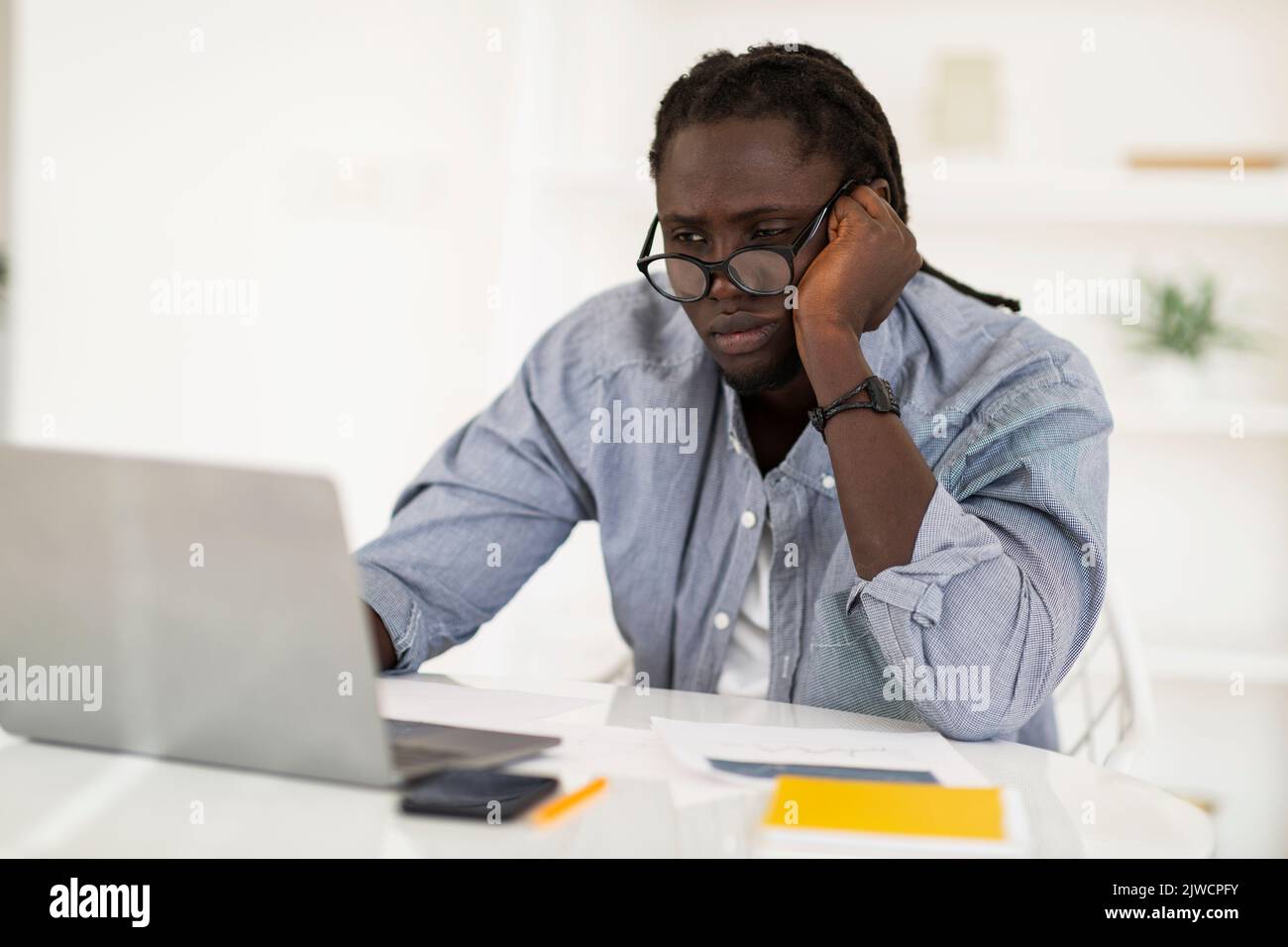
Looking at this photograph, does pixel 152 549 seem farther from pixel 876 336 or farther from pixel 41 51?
pixel 41 51

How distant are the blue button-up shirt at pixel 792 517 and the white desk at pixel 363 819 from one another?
0.58 feet

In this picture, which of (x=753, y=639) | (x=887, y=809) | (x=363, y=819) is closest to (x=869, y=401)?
(x=753, y=639)

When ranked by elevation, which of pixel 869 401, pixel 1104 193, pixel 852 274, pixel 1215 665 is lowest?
pixel 1215 665

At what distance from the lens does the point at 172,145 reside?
268 cm

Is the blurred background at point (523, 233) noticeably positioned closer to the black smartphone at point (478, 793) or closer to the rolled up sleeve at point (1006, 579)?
the rolled up sleeve at point (1006, 579)

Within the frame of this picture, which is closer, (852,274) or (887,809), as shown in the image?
(887,809)

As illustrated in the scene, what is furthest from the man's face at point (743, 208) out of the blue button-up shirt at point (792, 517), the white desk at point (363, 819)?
the white desk at point (363, 819)

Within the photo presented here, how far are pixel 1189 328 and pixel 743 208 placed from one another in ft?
4.86

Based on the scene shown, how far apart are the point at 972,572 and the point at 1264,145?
74.5 inches

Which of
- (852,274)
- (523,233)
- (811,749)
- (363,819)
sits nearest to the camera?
(363,819)

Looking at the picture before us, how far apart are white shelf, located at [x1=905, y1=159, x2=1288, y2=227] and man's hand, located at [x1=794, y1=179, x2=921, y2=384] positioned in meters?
1.12

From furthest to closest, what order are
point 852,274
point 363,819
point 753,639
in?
point 753,639
point 852,274
point 363,819

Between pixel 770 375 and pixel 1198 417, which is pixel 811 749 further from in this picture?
pixel 1198 417

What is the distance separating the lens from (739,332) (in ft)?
4.12
